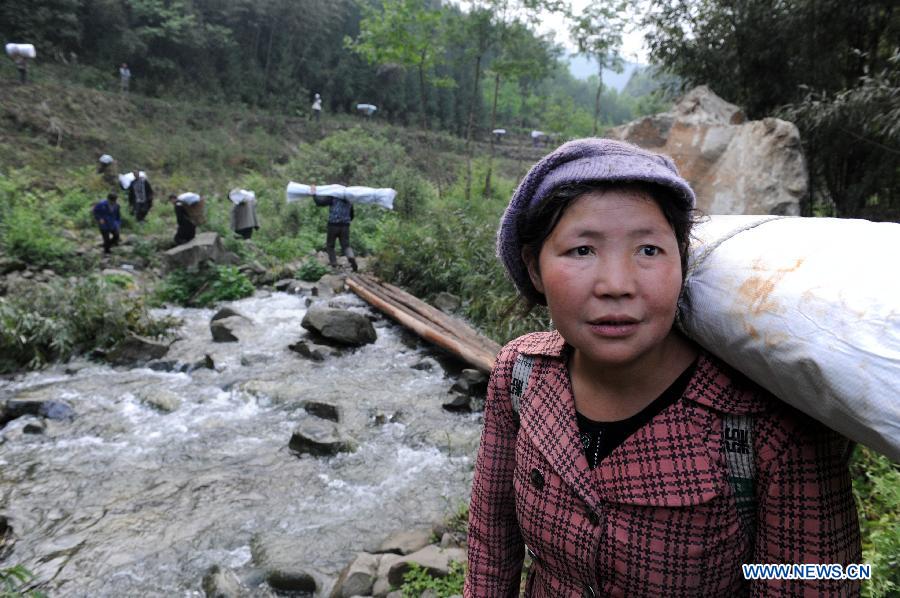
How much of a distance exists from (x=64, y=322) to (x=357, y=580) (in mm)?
5471

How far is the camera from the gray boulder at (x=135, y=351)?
627 centimetres

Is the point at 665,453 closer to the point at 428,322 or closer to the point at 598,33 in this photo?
the point at 428,322

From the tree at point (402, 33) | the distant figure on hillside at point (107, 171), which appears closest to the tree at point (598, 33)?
the tree at point (402, 33)

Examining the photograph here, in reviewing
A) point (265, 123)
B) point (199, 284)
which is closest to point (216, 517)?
point (199, 284)

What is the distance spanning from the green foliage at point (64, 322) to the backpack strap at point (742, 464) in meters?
7.05

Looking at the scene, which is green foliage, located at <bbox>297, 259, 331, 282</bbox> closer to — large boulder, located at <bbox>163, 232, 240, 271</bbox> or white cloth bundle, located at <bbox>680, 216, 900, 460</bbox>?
large boulder, located at <bbox>163, 232, 240, 271</bbox>

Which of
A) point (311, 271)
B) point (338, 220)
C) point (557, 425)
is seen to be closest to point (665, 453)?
point (557, 425)

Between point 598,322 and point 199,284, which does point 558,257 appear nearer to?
point 598,322

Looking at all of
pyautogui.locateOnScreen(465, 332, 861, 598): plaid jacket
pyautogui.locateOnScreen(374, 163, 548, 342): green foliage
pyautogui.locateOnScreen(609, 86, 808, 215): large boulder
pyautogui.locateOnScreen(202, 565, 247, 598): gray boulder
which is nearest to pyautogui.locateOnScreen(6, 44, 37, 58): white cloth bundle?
pyautogui.locateOnScreen(374, 163, 548, 342): green foliage

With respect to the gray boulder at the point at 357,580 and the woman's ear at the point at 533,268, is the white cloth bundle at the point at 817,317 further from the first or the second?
the gray boulder at the point at 357,580

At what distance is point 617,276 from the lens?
2.99 feet

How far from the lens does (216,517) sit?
3.61m

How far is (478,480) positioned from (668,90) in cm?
933

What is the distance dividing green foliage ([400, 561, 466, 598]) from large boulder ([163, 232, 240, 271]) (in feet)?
25.4
